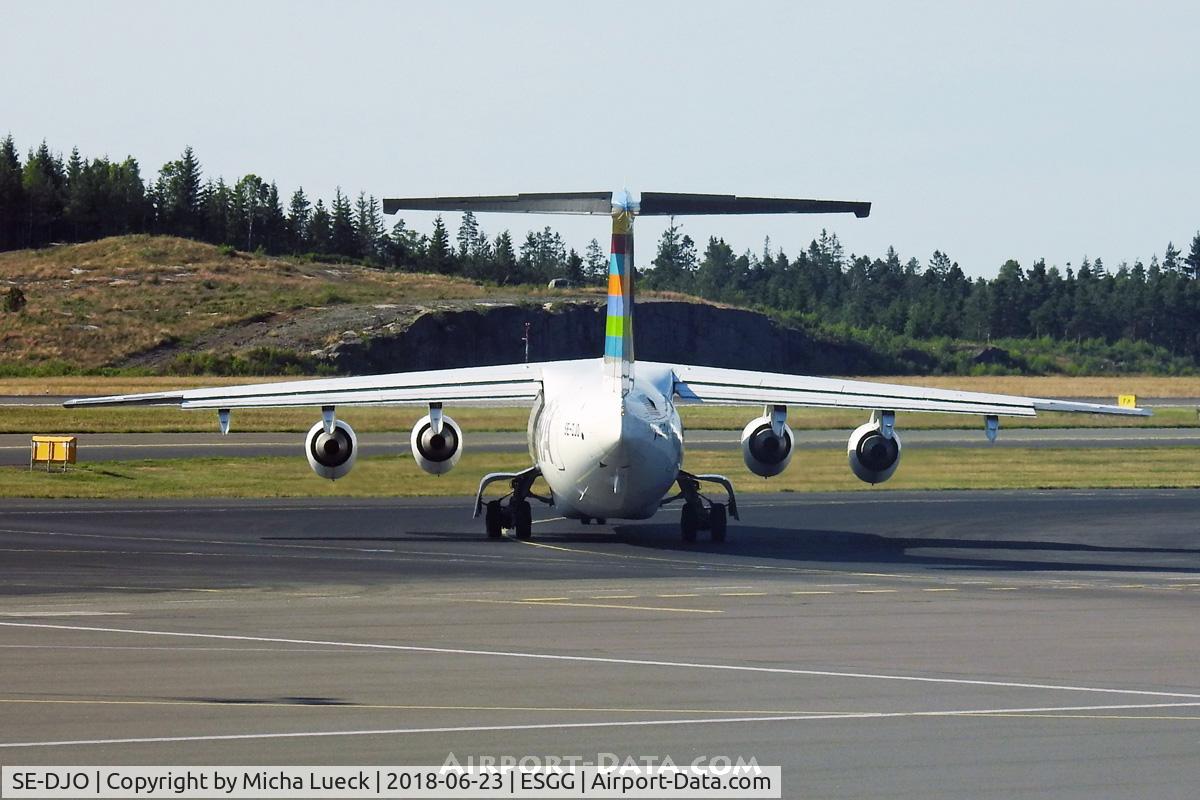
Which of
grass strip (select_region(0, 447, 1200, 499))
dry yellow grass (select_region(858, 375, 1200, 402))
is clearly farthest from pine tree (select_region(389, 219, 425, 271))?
grass strip (select_region(0, 447, 1200, 499))

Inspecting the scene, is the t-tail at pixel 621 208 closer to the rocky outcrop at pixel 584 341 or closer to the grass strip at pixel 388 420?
the grass strip at pixel 388 420

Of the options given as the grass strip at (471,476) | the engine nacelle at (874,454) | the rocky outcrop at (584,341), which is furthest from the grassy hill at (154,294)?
the engine nacelle at (874,454)

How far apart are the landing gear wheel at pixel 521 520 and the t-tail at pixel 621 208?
4021 millimetres

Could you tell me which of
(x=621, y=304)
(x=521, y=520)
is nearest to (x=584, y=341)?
(x=521, y=520)

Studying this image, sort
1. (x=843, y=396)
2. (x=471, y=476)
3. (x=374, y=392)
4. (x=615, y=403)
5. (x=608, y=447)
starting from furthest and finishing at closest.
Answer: (x=471, y=476)
(x=374, y=392)
(x=843, y=396)
(x=615, y=403)
(x=608, y=447)

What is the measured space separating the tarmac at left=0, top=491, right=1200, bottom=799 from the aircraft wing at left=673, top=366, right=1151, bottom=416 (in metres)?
2.64

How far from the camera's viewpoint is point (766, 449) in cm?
3025

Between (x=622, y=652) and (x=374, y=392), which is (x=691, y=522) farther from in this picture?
(x=622, y=652)

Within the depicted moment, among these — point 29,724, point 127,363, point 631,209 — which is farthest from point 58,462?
point 127,363

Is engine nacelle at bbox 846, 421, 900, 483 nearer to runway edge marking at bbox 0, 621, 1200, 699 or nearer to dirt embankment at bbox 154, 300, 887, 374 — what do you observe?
runway edge marking at bbox 0, 621, 1200, 699

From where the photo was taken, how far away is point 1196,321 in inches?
5999

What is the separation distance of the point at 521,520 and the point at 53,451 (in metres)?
18.3

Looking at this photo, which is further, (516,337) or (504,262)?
(504,262)

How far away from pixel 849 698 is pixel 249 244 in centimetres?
15612
